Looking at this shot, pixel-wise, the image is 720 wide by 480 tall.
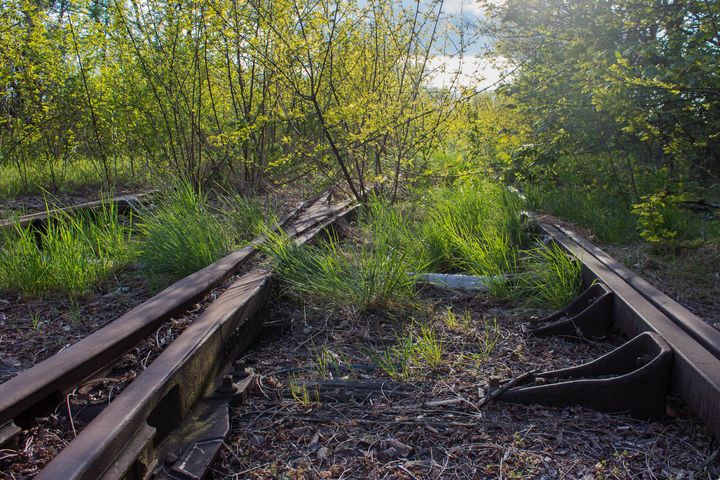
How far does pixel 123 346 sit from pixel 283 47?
11.1 feet

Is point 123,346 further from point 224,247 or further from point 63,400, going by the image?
point 224,247

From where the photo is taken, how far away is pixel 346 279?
3.39 m

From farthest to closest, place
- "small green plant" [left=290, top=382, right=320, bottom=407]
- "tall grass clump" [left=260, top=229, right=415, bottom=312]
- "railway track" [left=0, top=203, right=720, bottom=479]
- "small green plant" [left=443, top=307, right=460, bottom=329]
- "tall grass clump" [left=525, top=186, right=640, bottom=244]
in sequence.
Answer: "tall grass clump" [left=525, top=186, right=640, bottom=244]
"tall grass clump" [left=260, top=229, right=415, bottom=312]
"small green plant" [left=443, top=307, right=460, bottom=329]
"small green plant" [left=290, top=382, right=320, bottom=407]
"railway track" [left=0, top=203, right=720, bottom=479]

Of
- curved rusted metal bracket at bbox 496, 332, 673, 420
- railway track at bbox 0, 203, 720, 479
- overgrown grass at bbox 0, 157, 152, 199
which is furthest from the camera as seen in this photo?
overgrown grass at bbox 0, 157, 152, 199

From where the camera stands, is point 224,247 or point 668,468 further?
point 224,247

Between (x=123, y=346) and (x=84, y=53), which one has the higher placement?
(x=84, y=53)

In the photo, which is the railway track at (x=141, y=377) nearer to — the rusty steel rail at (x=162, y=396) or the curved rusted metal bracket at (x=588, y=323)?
the rusty steel rail at (x=162, y=396)

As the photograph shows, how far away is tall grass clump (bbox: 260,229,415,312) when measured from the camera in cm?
331

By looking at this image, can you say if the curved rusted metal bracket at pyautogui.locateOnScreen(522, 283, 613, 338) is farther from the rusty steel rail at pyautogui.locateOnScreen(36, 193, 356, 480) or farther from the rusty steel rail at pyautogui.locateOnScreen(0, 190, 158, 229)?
the rusty steel rail at pyautogui.locateOnScreen(0, 190, 158, 229)

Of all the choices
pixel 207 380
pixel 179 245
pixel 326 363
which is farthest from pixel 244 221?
pixel 207 380

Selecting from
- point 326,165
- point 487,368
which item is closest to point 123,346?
point 487,368

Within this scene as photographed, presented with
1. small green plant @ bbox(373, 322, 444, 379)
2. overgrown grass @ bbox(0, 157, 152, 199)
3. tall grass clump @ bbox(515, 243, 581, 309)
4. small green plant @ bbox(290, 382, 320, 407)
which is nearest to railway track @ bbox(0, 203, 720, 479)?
small green plant @ bbox(290, 382, 320, 407)

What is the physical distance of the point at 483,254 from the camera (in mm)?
4000

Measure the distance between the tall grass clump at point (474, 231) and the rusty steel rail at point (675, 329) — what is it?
57cm
